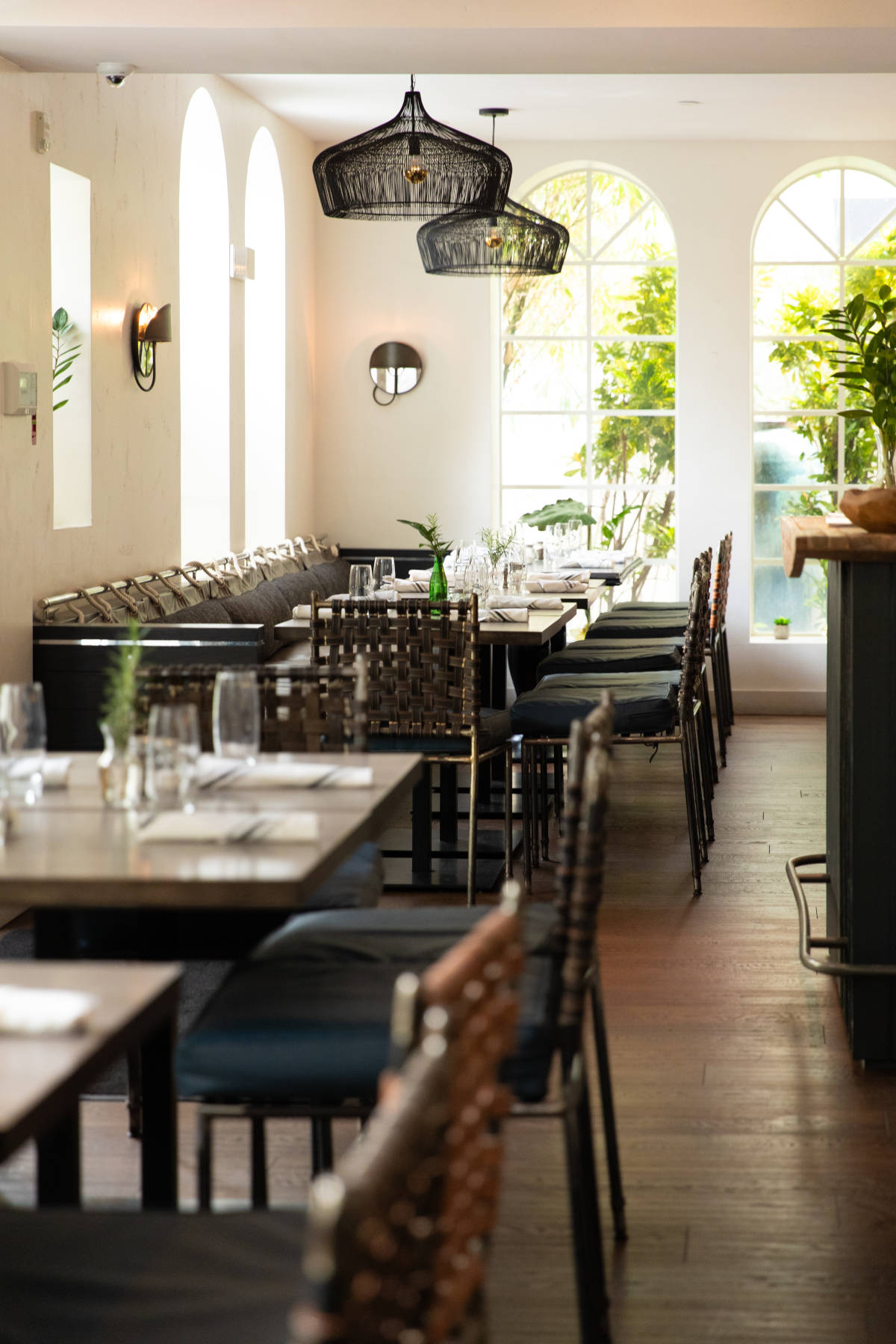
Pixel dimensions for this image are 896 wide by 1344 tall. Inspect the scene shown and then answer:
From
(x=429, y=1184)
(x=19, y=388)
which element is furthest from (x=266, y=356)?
(x=429, y=1184)

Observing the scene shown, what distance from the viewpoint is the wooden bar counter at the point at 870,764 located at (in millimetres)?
3307

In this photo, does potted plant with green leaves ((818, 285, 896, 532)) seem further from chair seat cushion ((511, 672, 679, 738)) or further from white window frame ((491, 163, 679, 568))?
white window frame ((491, 163, 679, 568))

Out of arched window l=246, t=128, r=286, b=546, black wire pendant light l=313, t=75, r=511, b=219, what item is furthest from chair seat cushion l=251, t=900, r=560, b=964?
arched window l=246, t=128, r=286, b=546

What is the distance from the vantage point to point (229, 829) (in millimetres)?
2148

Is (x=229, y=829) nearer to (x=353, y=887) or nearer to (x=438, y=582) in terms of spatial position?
(x=353, y=887)

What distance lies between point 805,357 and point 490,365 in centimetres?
194

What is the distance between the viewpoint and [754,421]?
941cm

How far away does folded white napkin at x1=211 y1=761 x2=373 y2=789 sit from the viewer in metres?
2.52

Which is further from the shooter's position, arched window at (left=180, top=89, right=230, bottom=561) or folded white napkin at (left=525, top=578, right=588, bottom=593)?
arched window at (left=180, top=89, right=230, bottom=561)

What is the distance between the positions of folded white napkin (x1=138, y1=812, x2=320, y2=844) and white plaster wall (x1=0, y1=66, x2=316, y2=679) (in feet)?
9.29

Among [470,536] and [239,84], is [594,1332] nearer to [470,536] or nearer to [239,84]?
[239,84]

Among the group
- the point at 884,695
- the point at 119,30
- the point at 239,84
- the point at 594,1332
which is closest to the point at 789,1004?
the point at 884,695

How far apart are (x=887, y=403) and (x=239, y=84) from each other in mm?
5204

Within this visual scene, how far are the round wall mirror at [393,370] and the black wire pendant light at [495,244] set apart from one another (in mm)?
2318
